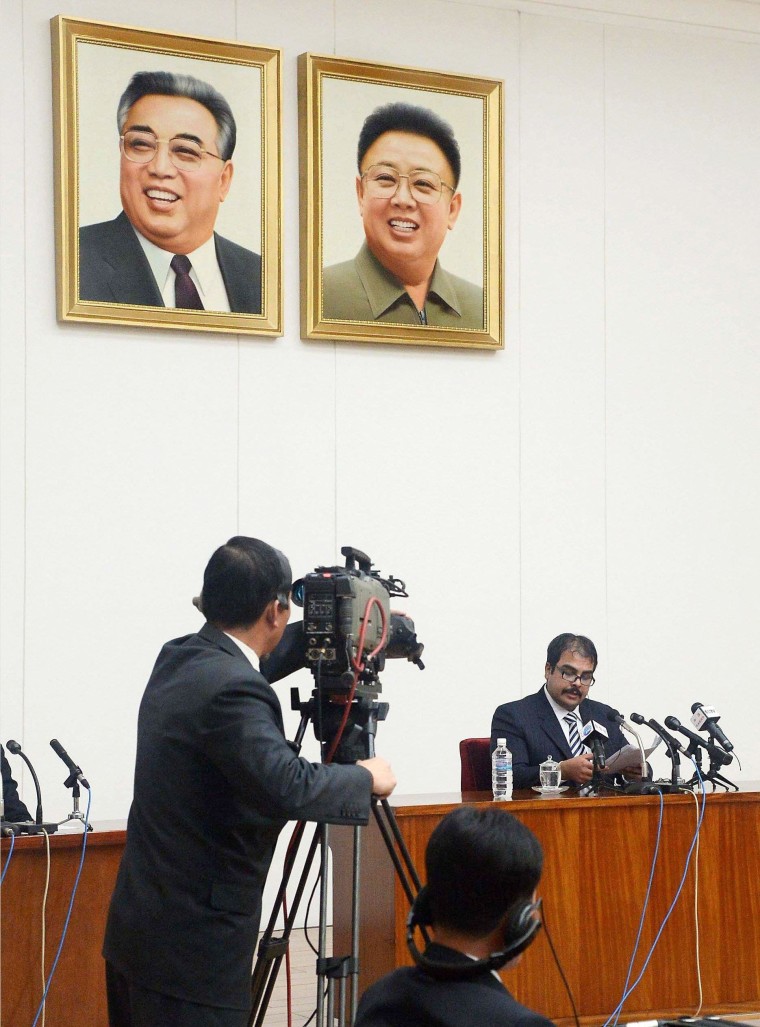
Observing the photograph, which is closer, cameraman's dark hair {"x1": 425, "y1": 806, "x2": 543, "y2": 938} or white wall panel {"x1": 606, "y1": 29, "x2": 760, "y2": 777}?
cameraman's dark hair {"x1": 425, "y1": 806, "x2": 543, "y2": 938}

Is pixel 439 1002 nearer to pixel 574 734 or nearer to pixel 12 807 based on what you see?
pixel 12 807

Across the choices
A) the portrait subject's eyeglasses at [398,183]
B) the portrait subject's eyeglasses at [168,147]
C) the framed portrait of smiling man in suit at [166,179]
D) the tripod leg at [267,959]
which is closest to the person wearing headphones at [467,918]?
the tripod leg at [267,959]

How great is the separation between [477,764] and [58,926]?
167 cm

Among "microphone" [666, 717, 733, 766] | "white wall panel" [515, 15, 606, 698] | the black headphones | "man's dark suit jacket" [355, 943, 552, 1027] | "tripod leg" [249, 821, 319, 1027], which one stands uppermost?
"white wall panel" [515, 15, 606, 698]

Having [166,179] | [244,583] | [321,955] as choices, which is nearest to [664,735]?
[321,955]

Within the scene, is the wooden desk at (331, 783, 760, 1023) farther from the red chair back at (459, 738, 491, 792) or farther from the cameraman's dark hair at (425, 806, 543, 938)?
the cameraman's dark hair at (425, 806, 543, 938)

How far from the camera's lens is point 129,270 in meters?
5.97

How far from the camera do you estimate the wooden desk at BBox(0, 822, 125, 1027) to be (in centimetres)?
388

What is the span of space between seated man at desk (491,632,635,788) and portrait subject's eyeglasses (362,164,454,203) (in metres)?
2.54

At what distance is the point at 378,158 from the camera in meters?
6.45

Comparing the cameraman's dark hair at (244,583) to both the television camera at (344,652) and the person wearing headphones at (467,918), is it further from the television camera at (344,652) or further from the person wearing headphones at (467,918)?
the person wearing headphones at (467,918)

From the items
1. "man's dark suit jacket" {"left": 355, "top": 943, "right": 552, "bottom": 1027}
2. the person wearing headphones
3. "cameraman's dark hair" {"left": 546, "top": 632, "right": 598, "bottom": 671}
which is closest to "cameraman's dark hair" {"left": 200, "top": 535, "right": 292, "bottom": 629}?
the person wearing headphones

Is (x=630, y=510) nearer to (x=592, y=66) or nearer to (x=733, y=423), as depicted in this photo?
(x=733, y=423)

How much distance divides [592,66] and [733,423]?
79.0 inches
